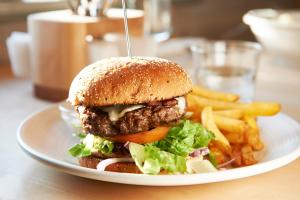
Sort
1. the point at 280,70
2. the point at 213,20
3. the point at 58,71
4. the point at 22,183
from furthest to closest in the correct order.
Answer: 1. the point at 213,20
2. the point at 280,70
3. the point at 58,71
4. the point at 22,183

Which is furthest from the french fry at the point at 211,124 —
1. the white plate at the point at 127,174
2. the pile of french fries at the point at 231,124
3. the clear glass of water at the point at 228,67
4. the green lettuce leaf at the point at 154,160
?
Result: the clear glass of water at the point at 228,67

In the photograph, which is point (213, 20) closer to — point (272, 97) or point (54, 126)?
point (272, 97)

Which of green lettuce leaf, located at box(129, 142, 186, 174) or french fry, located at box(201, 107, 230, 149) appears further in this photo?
french fry, located at box(201, 107, 230, 149)

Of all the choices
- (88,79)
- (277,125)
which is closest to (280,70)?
(277,125)

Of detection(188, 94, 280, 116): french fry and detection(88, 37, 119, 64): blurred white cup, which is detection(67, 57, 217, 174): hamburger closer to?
detection(188, 94, 280, 116): french fry

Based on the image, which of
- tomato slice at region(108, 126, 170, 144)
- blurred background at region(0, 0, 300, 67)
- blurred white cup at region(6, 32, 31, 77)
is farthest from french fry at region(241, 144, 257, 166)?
blurred background at region(0, 0, 300, 67)
